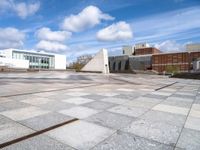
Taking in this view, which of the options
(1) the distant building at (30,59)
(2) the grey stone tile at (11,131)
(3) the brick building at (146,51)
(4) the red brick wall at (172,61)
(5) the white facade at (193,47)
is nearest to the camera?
(2) the grey stone tile at (11,131)

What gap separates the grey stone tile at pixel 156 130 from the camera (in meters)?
→ 3.32

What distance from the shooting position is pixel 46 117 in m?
4.39

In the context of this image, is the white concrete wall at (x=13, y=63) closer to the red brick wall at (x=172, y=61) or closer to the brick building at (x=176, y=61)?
the red brick wall at (x=172, y=61)

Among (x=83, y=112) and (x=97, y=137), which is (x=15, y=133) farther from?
(x=83, y=112)

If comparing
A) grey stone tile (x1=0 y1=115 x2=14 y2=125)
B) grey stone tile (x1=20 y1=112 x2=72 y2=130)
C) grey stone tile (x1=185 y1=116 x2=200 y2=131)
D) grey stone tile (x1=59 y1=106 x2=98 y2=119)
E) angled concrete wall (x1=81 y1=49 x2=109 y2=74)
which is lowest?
grey stone tile (x1=185 y1=116 x2=200 y2=131)

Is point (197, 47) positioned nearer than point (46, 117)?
No

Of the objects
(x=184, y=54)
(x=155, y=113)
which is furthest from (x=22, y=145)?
(x=184, y=54)

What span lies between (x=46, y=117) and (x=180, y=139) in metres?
3.12

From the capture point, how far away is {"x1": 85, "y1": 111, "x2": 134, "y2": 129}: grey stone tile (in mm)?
4020

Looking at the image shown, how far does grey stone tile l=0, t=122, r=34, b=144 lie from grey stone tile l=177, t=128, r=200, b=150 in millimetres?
2913

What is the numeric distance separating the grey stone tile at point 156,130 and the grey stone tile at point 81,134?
0.58 meters

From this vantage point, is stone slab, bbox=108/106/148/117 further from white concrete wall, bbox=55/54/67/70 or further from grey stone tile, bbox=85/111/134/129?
white concrete wall, bbox=55/54/67/70

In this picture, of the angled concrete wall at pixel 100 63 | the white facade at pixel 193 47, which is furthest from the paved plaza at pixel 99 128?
the white facade at pixel 193 47

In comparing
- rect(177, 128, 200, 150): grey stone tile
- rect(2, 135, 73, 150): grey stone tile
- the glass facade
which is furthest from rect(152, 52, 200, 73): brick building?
rect(2, 135, 73, 150): grey stone tile
